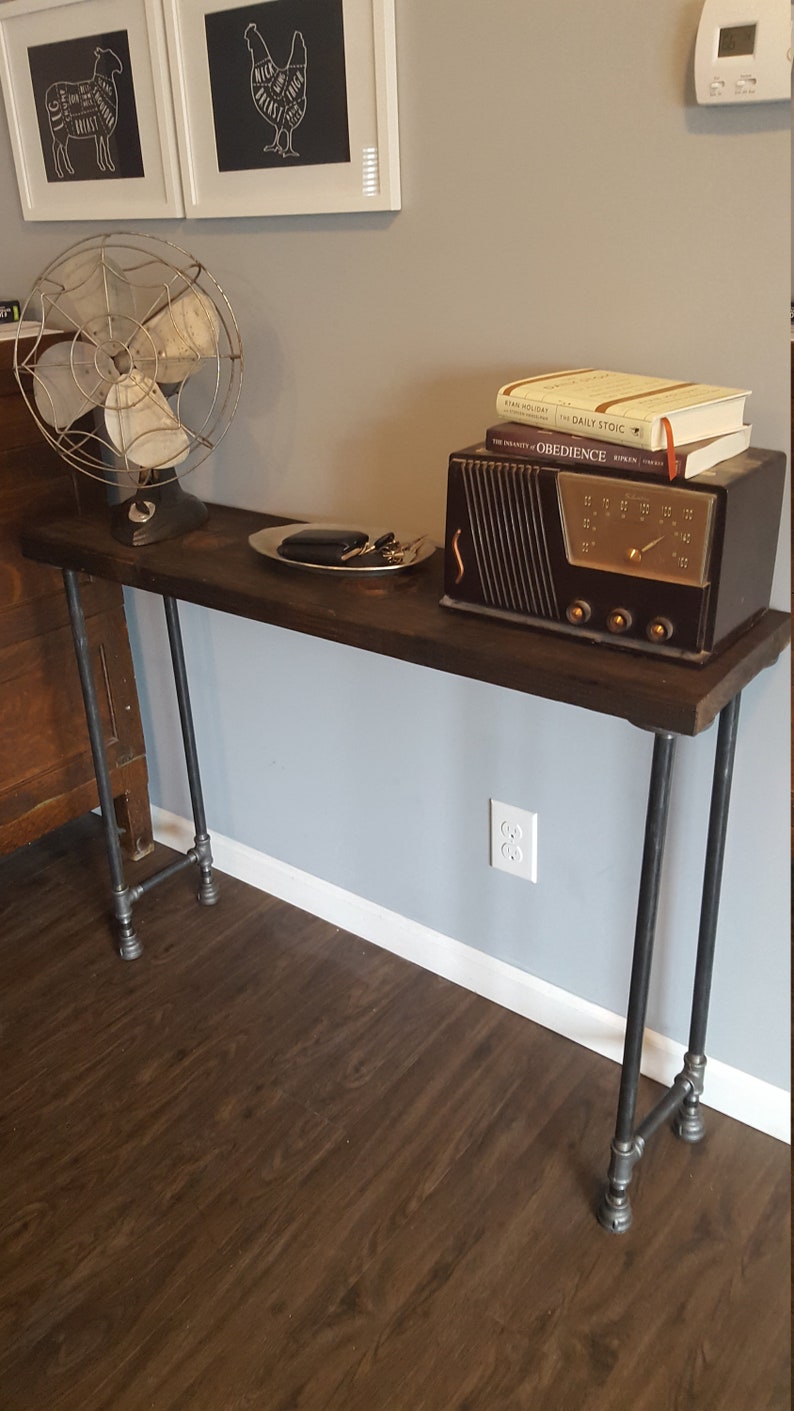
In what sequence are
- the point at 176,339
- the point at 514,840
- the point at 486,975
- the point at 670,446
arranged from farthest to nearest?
the point at 486,975
the point at 514,840
the point at 176,339
the point at 670,446

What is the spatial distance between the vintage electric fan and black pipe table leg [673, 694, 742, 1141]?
0.82 m

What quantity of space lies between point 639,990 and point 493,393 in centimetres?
76

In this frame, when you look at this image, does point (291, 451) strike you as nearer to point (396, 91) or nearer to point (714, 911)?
point (396, 91)

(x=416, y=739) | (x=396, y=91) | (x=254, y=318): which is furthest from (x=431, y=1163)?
(x=396, y=91)

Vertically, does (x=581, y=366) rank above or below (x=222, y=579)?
above

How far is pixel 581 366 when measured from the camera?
1.29 meters

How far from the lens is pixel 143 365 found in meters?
1.48

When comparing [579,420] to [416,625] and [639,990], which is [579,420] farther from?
[639,990]

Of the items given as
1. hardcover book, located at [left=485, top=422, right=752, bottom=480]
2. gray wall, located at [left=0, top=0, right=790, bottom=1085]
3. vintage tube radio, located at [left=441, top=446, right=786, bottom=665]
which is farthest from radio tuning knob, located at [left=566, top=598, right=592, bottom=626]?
gray wall, located at [left=0, top=0, right=790, bottom=1085]

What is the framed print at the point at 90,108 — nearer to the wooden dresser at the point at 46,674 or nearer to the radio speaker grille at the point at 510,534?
the wooden dresser at the point at 46,674

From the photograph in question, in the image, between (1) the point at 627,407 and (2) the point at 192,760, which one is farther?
(2) the point at 192,760

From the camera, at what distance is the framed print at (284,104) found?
131cm

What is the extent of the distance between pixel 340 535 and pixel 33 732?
2.78 feet

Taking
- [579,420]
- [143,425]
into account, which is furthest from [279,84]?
[579,420]
